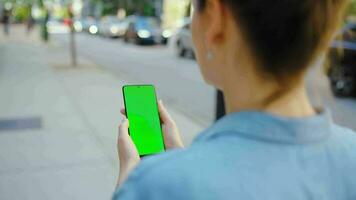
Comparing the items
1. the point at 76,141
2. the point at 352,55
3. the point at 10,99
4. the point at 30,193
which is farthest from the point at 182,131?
the point at 352,55

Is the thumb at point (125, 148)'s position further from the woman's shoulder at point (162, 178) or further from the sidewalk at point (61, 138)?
the sidewalk at point (61, 138)

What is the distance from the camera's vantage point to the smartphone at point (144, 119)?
1.63m

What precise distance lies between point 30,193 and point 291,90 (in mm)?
4185

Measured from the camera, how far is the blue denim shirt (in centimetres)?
93

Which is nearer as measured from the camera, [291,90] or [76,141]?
[291,90]

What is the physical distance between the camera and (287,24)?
3.12 ft

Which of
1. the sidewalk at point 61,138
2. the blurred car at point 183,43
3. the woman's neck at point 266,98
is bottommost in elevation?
the blurred car at point 183,43

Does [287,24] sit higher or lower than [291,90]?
higher

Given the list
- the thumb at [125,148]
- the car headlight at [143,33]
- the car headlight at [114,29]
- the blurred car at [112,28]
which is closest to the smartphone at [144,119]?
the thumb at [125,148]

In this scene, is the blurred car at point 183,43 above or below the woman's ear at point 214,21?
below

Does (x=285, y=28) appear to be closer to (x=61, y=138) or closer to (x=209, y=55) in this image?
(x=209, y=55)

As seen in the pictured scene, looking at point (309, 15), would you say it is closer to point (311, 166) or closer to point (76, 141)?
point (311, 166)

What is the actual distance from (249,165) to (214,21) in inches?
10.4

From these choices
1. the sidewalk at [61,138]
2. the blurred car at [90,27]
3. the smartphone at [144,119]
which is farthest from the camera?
the blurred car at [90,27]
